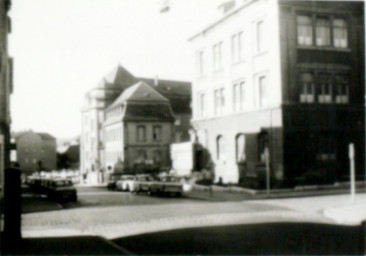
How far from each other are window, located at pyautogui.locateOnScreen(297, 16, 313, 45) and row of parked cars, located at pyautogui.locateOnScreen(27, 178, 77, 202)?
483 inches

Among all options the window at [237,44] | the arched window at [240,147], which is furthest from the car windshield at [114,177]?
the arched window at [240,147]

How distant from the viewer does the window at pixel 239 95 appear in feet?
75.4

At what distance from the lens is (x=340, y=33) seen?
2025cm

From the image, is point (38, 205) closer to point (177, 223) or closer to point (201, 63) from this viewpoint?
point (177, 223)

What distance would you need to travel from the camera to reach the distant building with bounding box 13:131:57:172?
7.62 metres

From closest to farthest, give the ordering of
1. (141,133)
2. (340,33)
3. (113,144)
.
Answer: (113,144) → (141,133) → (340,33)

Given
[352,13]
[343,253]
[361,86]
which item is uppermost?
[352,13]

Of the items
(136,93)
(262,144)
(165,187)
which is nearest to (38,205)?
(136,93)

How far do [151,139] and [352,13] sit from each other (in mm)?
13006

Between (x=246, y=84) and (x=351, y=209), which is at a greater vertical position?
(x=246, y=84)

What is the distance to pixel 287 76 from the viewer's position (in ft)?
67.7

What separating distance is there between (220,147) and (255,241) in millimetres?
16890

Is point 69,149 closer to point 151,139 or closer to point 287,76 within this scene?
point 151,139

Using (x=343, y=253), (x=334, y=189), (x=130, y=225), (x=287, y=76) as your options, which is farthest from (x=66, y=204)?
(x=287, y=76)
